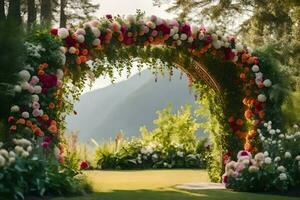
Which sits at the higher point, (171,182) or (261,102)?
(261,102)

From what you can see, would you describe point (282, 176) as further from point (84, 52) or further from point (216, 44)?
point (84, 52)

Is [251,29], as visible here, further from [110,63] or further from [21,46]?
[21,46]

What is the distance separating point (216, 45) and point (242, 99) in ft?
4.50

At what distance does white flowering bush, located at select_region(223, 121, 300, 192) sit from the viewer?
9961mm

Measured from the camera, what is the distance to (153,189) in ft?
34.9

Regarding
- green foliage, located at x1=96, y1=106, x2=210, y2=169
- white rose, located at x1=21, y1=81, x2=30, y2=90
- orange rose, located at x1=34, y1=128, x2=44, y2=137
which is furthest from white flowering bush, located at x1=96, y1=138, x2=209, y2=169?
white rose, located at x1=21, y1=81, x2=30, y2=90

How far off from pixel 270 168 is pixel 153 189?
6.86 ft

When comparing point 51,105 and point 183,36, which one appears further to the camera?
point 183,36

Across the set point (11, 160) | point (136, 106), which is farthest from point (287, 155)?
point (136, 106)

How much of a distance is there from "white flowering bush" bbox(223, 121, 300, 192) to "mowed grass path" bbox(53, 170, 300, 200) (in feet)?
1.31

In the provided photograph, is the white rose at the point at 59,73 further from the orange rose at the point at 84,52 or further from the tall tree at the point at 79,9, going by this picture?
the tall tree at the point at 79,9

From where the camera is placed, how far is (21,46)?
8586 millimetres

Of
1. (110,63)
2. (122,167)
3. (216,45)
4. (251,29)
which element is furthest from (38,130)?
(251,29)

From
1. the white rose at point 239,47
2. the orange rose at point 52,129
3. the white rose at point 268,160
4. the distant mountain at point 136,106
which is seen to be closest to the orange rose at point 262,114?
the white rose at point 239,47
